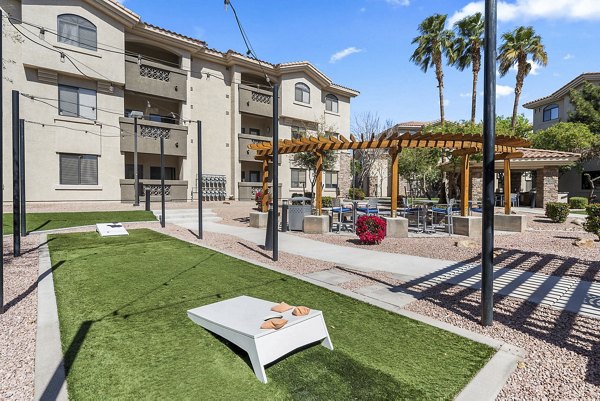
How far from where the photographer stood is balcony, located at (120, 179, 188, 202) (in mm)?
20906

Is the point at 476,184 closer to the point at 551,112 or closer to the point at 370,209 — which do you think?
the point at 370,209

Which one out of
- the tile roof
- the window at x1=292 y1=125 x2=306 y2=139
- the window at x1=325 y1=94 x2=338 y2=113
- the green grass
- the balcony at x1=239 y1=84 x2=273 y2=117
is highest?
the tile roof

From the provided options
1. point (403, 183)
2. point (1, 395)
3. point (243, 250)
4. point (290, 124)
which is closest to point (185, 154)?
point (290, 124)

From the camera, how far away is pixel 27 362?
3.40 metres

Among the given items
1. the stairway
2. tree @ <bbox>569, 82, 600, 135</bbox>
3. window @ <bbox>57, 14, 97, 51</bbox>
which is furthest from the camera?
tree @ <bbox>569, 82, 600, 135</bbox>

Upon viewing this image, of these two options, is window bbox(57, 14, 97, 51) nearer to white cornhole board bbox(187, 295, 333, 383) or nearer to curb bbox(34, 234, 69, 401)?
curb bbox(34, 234, 69, 401)

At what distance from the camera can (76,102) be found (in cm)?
1953

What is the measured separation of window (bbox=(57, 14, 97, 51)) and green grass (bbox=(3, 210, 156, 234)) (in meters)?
10.0

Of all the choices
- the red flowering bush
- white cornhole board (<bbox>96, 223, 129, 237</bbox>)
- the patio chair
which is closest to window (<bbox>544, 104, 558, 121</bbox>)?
the patio chair

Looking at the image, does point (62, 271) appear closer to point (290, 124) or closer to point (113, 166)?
point (113, 166)

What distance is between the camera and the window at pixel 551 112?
36250mm

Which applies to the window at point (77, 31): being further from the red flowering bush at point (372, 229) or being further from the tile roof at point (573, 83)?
the tile roof at point (573, 83)

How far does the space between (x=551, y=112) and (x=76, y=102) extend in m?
43.1

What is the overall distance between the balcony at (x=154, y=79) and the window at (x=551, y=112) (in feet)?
120
